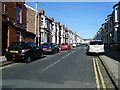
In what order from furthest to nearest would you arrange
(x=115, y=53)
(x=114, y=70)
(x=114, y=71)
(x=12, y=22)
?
1. (x=12, y=22)
2. (x=115, y=53)
3. (x=114, y=70)
4. (x=114, y=71)

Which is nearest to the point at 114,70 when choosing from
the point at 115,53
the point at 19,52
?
the point at 19,52

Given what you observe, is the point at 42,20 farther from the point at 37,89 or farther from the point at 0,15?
the point at 37,89

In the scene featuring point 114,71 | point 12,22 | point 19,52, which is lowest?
point 114,71

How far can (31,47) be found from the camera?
12.2 m

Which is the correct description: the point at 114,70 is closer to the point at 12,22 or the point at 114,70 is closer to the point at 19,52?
the point at 19,52

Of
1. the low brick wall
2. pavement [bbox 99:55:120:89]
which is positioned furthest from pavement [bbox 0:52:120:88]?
the low brick wall

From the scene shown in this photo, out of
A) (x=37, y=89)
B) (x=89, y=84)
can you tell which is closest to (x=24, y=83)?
(x=37, y=89)

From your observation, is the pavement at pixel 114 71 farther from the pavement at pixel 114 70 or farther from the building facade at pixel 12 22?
the building facade at pixel 12 22

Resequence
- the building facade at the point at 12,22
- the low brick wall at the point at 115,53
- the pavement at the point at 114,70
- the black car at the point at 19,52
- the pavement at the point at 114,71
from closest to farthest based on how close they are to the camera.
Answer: the pavement at the point at 114,71, the pavement at the point at 114,70, the black car at the point at 19,52, the low brick wall at the point at 115,53, the building facade at the point at 12,22

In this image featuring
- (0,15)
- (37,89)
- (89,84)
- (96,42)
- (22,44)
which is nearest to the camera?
(37,89)

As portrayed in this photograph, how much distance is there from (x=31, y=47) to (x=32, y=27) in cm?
1386

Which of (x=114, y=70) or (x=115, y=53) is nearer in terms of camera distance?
(x=114, y=70)

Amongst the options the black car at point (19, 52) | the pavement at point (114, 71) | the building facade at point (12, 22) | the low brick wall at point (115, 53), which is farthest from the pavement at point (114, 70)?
the building facade at point (12, 22)

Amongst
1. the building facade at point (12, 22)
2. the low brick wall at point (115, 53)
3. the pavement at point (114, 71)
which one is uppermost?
the building facade at point (12, 22)
